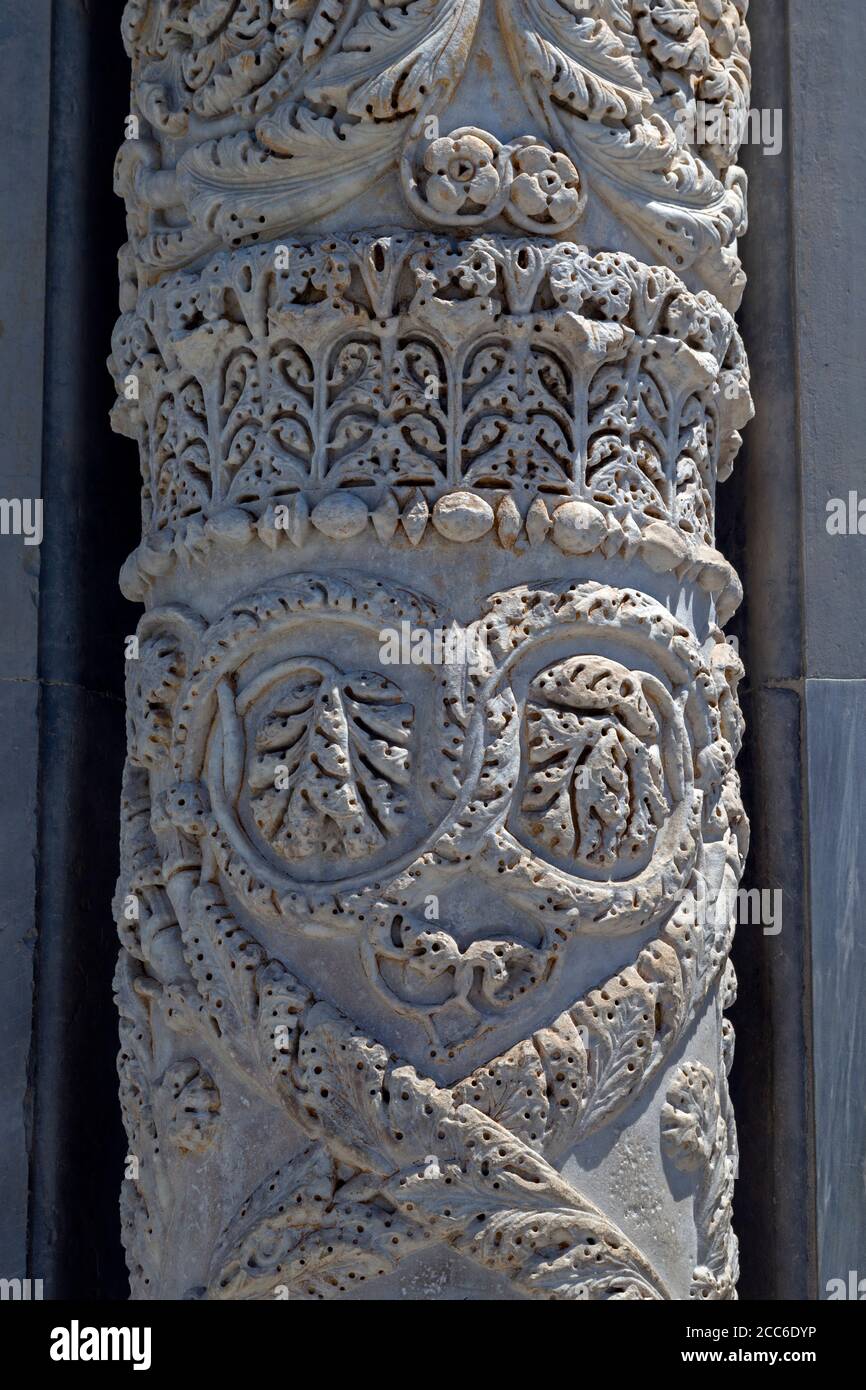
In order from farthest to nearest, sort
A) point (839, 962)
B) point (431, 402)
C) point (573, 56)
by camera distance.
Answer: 1. point (839, 962)
2. point (573, 56)
3. point (431, 402)

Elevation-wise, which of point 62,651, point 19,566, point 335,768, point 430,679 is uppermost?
point 19,566

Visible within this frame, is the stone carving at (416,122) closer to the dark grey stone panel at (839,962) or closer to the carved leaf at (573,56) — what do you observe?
the carved leaf at (573,56)

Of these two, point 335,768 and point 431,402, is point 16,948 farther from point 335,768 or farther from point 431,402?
point 431,402

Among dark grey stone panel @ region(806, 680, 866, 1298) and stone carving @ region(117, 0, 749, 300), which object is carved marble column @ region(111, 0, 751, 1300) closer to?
stone carving @ region(117, 0, 749, 300)

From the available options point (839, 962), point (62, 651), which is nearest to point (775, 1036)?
point (839, 962)

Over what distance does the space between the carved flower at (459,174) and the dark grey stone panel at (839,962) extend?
1652mm

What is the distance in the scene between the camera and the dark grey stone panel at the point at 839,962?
5.19 meters

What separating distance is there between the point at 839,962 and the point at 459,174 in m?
2.20

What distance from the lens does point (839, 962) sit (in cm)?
526

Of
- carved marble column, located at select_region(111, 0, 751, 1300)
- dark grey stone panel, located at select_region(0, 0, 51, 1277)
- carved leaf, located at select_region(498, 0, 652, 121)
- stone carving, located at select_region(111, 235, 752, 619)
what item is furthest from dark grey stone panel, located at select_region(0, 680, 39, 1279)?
carved leaf, located at select_region(498, 0, 652, 121)

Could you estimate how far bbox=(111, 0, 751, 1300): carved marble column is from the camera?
14.0 feet

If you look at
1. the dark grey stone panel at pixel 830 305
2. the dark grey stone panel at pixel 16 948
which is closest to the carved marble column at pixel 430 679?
the dark grey stone panel at pixel 16 948
